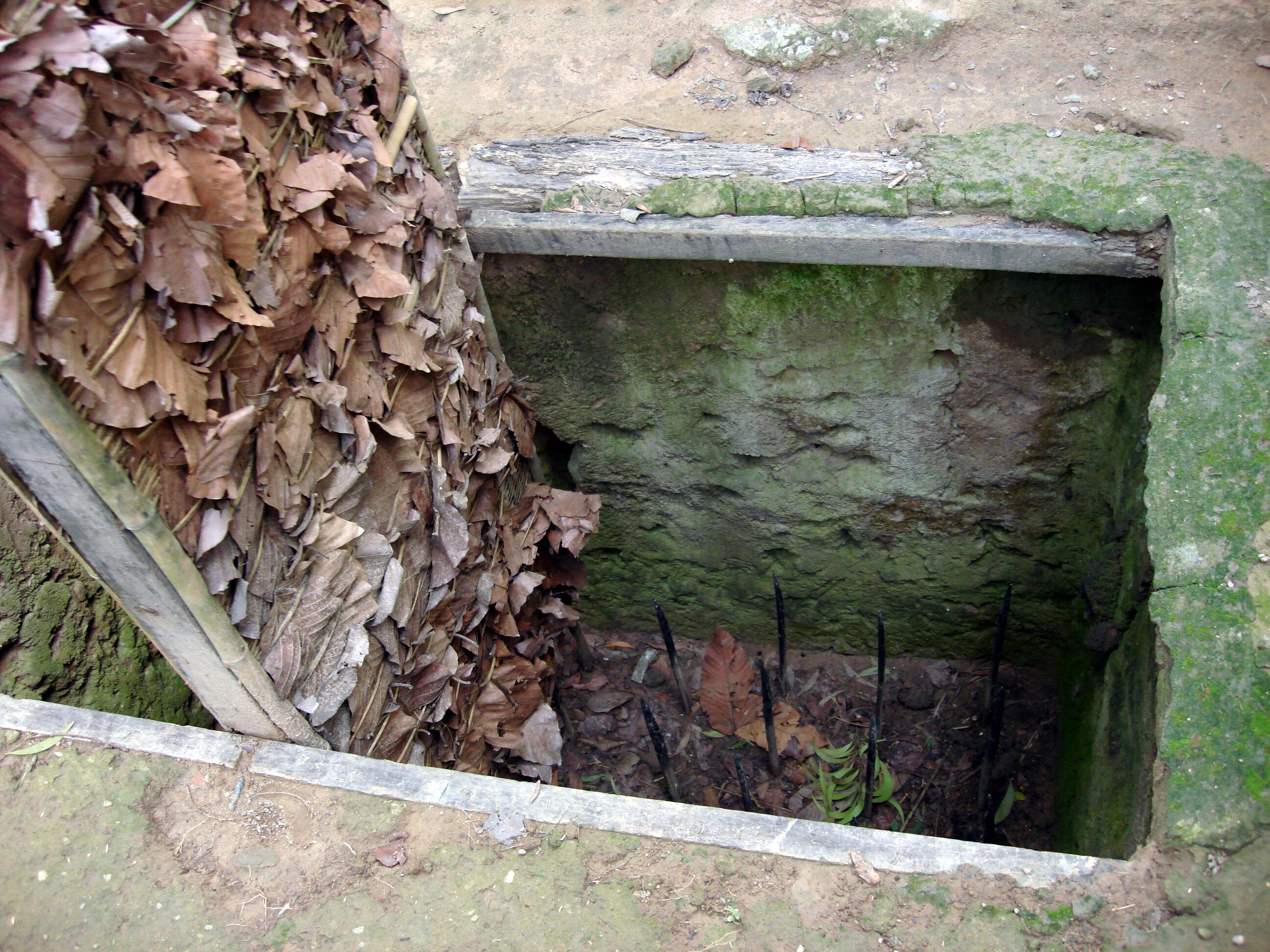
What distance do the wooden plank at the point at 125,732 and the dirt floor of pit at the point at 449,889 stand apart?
0.12 feet

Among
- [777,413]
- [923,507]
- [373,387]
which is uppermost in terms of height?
[373,387]

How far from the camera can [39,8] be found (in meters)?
1.17

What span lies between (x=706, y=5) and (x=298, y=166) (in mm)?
1929

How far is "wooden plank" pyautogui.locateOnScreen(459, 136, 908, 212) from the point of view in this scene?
244 cm

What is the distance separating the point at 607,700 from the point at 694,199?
6.35 ft

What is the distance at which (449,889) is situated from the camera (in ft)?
5.43

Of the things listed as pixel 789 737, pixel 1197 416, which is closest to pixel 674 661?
pixel 789 737

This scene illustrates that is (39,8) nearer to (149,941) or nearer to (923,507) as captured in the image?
(149,941)

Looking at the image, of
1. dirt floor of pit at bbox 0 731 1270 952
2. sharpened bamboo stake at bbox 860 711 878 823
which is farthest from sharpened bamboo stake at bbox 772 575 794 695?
dirt floor of pit at bbox 0 731 1270 952

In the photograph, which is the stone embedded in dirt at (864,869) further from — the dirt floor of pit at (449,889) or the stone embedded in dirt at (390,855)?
the stone embedded in dirt at (390,855)

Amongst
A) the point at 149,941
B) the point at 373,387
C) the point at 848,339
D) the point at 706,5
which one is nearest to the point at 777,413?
the point at 848,339

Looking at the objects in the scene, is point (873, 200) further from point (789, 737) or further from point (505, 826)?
point (789, 737)

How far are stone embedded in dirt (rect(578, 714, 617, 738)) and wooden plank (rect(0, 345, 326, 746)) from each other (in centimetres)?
156

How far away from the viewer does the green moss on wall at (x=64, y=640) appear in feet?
7.24
